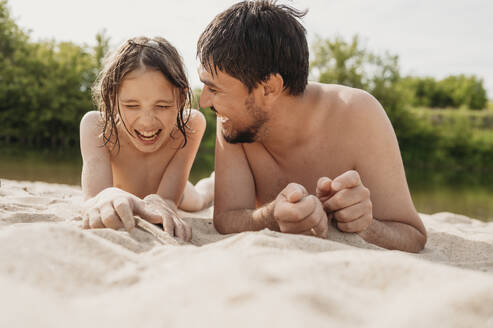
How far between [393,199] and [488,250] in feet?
2.31

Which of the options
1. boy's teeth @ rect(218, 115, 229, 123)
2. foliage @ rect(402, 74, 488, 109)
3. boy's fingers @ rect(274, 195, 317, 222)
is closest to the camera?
boy's fingers @ rect(274, 195, 317, 222)

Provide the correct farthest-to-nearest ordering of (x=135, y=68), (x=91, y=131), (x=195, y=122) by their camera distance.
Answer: (x=195, y=122) < (x=91, y=131) < (x=135, y=68)

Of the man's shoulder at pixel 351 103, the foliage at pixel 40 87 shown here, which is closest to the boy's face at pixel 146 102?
the man's shoulder at pixel 351 103

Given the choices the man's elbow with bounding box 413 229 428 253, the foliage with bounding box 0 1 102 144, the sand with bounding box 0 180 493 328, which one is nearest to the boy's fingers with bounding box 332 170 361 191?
the sand with bounding box 0 180 493 328

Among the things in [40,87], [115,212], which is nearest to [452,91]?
[40,87]

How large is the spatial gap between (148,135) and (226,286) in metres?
2.07

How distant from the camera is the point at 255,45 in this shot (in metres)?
2.48

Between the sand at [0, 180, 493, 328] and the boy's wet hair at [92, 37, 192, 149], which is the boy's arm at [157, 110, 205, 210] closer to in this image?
the boy's wet hair at [92, 37, 192, 149]

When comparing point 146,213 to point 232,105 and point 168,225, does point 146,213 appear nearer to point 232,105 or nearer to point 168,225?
point 168,225

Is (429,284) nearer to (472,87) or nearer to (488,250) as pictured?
(488,250)

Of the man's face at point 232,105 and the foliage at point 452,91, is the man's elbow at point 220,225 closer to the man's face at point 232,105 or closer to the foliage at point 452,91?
the man's face at point 232,105

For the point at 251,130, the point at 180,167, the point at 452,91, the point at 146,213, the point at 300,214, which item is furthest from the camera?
the point at 452,91

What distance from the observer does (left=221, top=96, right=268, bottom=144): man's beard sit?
2562mm

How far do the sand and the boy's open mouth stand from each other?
1.48 metres
